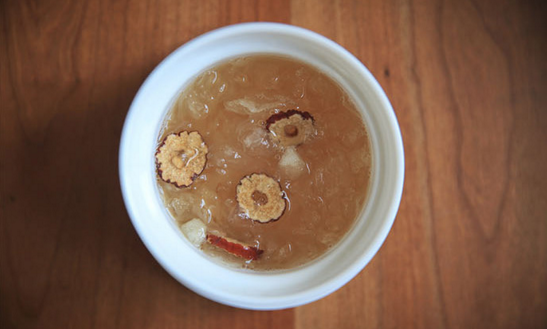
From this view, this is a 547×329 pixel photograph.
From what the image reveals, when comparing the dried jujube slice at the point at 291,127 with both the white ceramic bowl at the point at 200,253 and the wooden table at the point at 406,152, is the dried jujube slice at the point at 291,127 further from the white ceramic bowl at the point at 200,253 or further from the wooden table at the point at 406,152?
the wooden table at the point at 406,152

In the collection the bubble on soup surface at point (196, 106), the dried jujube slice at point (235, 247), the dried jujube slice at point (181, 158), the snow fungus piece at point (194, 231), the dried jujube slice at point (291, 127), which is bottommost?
the dried jujube slice at point (235, 247)

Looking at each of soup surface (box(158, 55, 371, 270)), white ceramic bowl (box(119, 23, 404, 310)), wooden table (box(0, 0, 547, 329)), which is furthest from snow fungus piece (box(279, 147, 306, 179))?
wooden table (box(0, 0, 547, 329))

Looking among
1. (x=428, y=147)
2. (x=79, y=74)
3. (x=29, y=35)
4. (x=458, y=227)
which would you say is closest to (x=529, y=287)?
(x=458, y=227)

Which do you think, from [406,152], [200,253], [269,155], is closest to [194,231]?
[200,253]

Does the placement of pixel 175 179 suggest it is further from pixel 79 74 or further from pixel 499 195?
pixel 499 195

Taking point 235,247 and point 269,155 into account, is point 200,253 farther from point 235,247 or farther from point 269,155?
point 269,155

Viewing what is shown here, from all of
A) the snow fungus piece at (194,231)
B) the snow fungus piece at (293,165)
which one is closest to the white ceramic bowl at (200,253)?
the snow fungus piece at (194,231)
